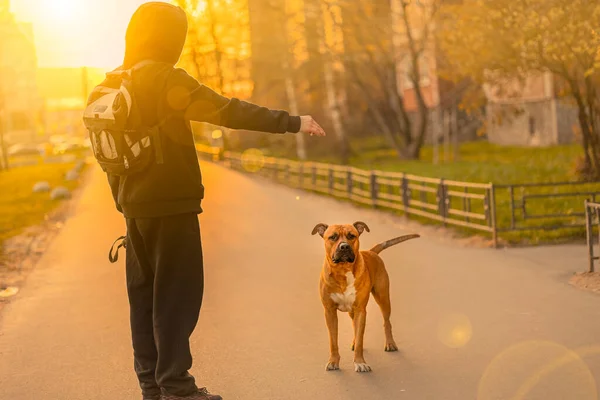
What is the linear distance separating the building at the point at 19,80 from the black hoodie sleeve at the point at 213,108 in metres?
101

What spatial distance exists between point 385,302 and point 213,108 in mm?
2766

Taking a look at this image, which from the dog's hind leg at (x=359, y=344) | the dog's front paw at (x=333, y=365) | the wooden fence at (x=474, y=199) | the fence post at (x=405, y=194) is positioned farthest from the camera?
the fence post at (x=405, y=194)

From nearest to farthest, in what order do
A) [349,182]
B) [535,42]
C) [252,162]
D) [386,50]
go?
[535,42] → [349,182] → [386,50] → [252,162]

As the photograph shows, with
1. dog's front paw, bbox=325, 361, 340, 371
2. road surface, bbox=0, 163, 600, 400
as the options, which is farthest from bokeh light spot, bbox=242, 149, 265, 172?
dog's front paw, bbox=325, 361, 340, 371

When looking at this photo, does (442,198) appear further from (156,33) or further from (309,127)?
(156,33)

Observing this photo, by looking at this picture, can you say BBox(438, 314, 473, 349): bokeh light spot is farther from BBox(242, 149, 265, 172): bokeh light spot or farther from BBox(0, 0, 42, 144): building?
BBox(0, 0, 42, 144): building

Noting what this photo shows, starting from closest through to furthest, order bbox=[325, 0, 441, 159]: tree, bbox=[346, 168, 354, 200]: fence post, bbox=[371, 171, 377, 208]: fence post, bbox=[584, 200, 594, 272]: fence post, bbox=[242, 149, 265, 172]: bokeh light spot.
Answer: bbox=[584, 200, 594, 272]: fence post, bbox=[371, 171, 377, 208]: fence post, bbox=[346, 168, 354, 200]: fence post, bbox=[325, 0, 441, 159]: tree, bbox=[242, 149, 265, 172]: bokeh light spot

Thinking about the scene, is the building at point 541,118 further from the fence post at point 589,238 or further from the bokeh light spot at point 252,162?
the fence post at point 589,238

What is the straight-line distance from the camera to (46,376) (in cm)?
806

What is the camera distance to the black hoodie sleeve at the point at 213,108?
6.02 meters

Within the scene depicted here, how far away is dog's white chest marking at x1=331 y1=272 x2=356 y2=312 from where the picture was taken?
7.47 m

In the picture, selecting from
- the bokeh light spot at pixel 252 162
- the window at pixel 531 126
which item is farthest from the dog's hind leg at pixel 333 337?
the window at pixel 531 126

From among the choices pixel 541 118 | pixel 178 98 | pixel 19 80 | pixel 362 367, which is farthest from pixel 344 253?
pixel 19 80

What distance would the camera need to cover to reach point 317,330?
30.7 feet
